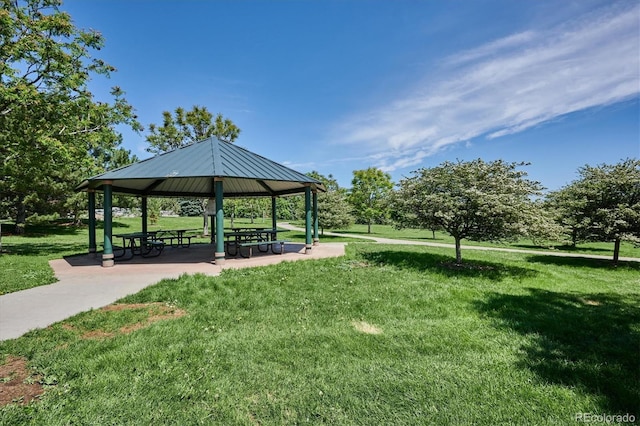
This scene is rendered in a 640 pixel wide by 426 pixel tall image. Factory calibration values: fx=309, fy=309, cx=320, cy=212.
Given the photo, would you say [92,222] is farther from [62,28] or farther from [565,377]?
[565,377]

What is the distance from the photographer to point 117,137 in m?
15.0

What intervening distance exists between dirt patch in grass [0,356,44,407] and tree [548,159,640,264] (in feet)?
46.4

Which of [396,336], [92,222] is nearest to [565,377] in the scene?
[396,336]

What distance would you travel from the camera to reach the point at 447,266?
1018cm

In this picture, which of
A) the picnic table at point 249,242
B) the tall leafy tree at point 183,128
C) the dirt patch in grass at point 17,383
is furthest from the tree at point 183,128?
the dirt patch in grass at point 17,383

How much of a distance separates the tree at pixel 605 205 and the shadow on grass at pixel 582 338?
5046 mm

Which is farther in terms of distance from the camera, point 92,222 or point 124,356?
point 92,222

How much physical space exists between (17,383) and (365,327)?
4535mm

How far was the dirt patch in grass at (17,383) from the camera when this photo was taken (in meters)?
3.15

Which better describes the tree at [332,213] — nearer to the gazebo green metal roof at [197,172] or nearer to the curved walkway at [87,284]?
the gazebo green metal roof at [197,172]

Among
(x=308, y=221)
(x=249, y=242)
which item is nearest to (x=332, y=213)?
(x=308, y=221)

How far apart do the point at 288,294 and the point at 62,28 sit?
13904 millimetres

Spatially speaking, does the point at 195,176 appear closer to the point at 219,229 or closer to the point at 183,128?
the point at 219,229

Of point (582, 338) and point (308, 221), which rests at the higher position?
point (308, 221)
